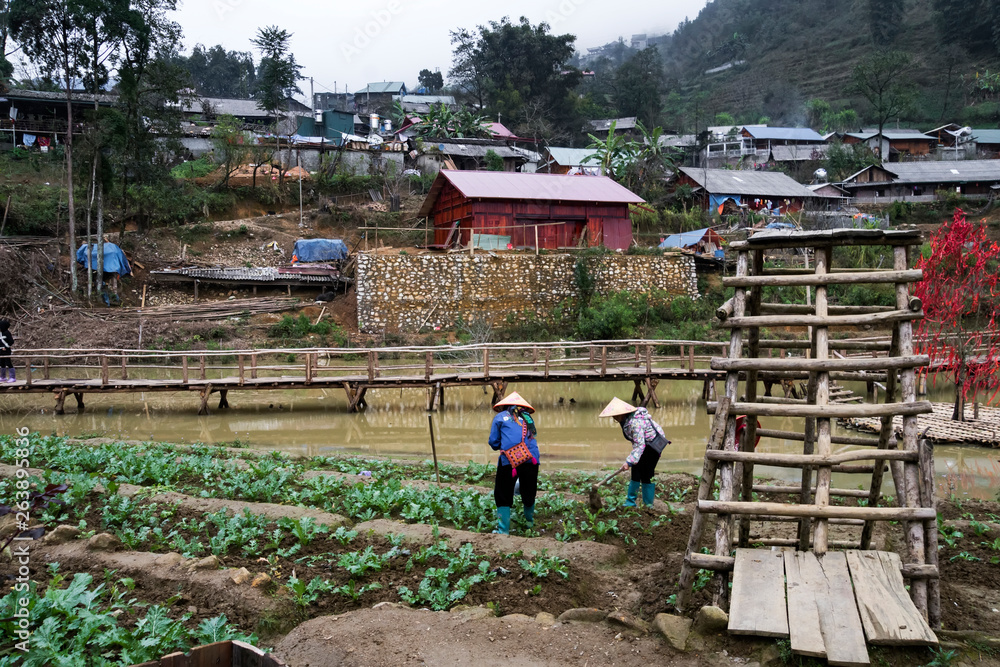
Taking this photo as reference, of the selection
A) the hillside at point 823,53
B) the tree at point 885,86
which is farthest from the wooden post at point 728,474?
the hillside at point 823,53

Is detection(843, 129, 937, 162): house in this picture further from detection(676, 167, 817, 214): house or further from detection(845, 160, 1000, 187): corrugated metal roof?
detection(676, 167, 817, 214): house

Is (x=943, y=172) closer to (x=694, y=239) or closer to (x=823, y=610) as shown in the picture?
(x=694, y=239)

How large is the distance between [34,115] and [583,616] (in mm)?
45645

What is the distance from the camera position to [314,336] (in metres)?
25.2

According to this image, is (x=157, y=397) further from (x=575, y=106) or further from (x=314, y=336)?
(x=575, y=106)

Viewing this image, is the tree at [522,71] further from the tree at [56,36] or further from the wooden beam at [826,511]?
the wooden beam at [826,511]

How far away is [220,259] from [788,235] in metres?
28.8

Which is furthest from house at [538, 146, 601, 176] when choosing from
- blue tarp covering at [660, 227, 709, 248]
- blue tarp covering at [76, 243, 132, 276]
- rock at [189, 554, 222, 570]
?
rock at [189, 554, 222, 570]

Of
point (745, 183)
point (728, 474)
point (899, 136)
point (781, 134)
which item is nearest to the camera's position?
point (728, 474)

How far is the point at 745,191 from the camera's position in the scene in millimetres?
40906

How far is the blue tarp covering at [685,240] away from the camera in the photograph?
32500mm

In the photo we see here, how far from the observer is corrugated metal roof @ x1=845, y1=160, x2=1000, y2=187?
143 feet

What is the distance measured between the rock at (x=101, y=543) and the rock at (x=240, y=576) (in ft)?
4.69

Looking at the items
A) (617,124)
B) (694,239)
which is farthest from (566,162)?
(694,239)
